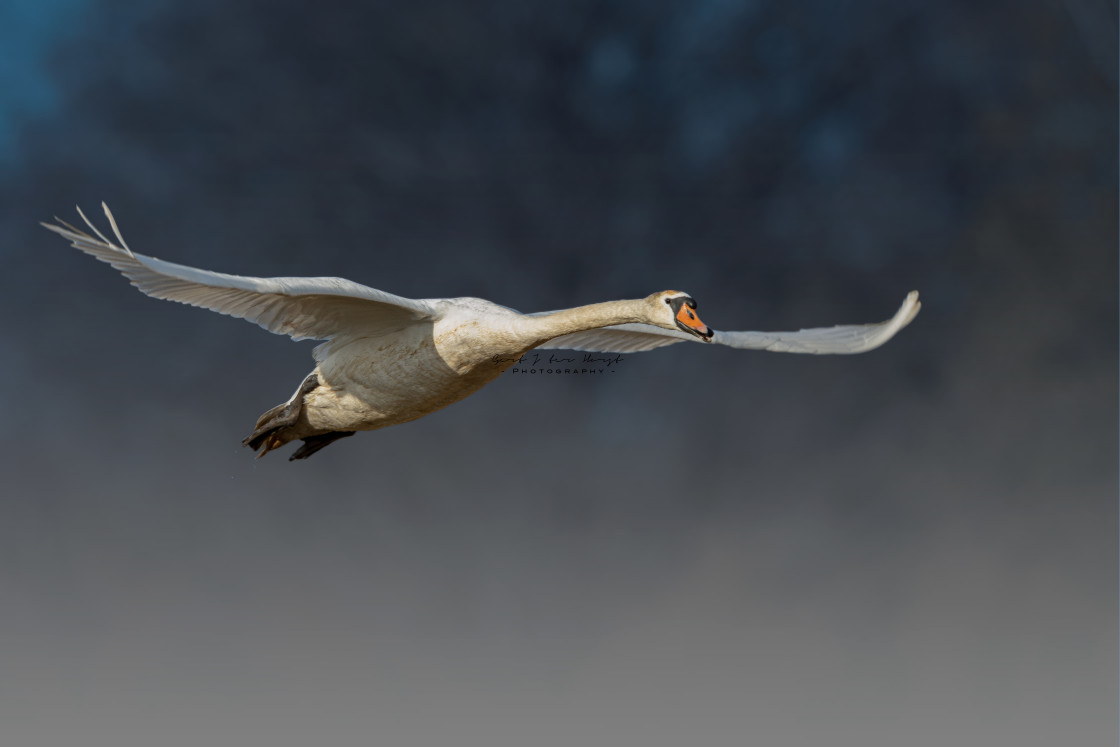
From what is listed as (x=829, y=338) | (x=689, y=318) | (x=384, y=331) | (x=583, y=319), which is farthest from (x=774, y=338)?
(x=384, y=331)

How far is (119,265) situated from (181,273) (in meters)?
0.66

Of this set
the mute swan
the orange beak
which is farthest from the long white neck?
the orange beak

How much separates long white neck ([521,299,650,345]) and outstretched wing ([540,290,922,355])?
0.85 m

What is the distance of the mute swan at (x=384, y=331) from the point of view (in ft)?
25.1

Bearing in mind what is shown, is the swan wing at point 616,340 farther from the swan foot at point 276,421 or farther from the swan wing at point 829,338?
the swan foot at point 276,421

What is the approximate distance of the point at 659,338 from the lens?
10469mm

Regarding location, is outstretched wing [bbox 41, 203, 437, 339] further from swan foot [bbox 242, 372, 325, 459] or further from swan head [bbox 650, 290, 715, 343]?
swan head [bbox 650, 290, 715, 343]

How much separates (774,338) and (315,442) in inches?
196

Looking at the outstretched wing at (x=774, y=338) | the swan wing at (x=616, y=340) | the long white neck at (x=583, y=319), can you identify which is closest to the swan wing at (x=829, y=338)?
the outstretched wing at (x=774, y=338)

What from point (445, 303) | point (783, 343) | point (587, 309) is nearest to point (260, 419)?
point (445, 303)

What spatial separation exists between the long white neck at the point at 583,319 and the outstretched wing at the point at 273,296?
966 mm

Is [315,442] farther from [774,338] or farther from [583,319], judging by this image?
[774,338]

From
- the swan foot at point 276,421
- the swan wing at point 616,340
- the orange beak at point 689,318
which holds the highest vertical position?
the swan wing at point 616,340

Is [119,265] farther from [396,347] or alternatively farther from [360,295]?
[396,347]
